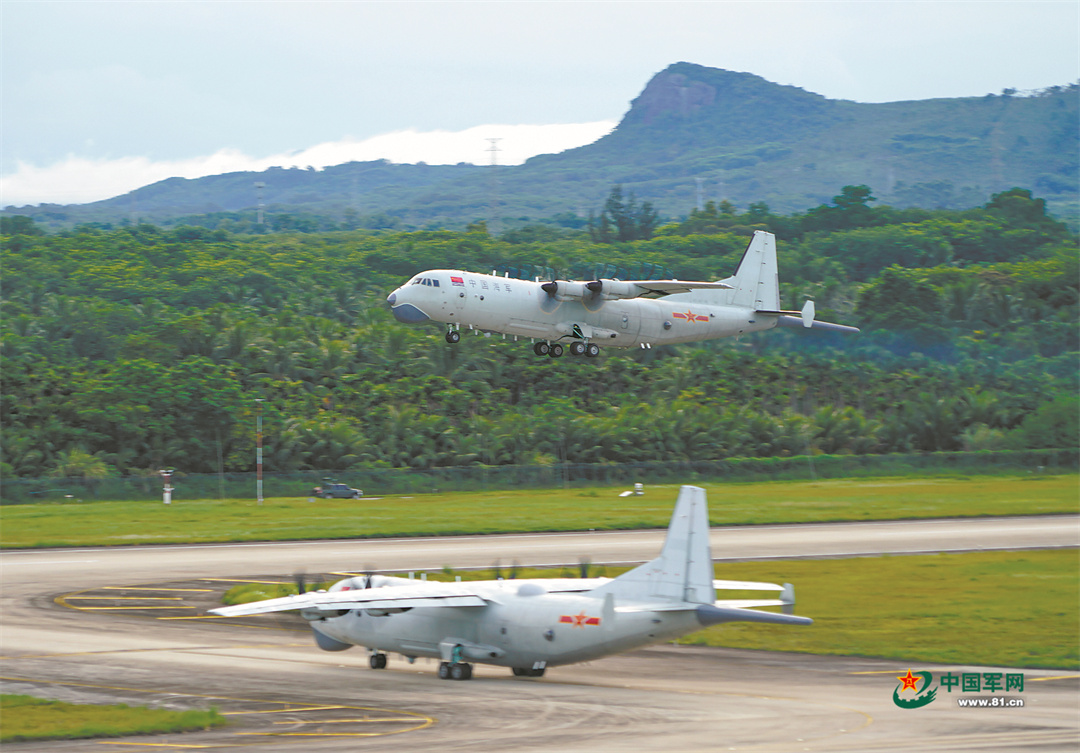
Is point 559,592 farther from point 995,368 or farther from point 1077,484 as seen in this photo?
point 995,368

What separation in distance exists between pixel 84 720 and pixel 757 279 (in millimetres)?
37058

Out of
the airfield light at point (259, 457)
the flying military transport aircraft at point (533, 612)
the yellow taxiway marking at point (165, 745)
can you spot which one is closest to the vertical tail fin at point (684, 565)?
the flying military transport aircraft at point (533, 612)

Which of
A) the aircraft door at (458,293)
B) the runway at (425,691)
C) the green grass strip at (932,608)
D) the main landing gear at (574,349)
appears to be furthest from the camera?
the main landing gear at (574,349)

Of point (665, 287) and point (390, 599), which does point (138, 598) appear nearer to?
point (390, 599)

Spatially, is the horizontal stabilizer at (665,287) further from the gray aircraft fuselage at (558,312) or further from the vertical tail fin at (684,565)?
the vertical tail fin at (684,565)

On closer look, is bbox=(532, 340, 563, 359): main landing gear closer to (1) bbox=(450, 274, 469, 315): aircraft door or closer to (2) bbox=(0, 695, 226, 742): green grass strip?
(1) bbox=(450, 274, 469, 315): aircraft door

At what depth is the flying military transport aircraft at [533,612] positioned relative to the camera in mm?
36094

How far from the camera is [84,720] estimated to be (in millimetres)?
33500

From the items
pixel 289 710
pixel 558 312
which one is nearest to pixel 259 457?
pixel 558 312

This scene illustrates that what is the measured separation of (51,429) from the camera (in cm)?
10294

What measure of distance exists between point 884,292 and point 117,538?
10296 centimetres

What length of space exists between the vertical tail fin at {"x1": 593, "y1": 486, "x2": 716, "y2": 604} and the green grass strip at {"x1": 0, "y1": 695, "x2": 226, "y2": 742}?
13.2 m

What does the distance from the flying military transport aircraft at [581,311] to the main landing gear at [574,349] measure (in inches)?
1.7

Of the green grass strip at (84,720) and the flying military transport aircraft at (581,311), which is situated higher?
the flying military transport aircraft at (581,311)
